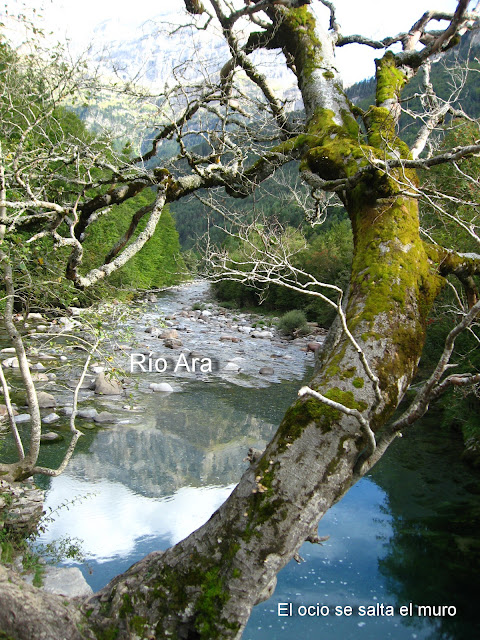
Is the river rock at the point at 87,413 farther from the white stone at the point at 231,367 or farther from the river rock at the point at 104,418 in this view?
the white stone at the point at 231,367

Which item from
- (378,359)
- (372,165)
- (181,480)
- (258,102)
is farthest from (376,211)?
(181,480)

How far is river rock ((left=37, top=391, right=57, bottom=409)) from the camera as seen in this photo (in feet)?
29.6

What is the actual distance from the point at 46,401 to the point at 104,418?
1294 mm

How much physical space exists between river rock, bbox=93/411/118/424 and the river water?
27 centimetres

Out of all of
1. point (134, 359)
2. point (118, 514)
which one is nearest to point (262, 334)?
point (134, 359)

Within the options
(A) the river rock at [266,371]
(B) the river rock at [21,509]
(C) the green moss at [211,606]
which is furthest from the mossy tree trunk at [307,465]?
(A) the river rock at [266,371]

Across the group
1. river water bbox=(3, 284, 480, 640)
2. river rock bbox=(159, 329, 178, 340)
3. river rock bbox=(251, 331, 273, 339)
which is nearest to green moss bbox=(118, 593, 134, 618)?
river water bbox=(3, 284, 480, 640)

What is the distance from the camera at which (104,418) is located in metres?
8.76

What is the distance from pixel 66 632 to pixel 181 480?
431 centimetres

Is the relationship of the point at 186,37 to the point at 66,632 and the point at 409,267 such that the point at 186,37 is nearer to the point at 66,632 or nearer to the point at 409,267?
the point at 409,267

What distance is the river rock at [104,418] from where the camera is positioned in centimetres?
868

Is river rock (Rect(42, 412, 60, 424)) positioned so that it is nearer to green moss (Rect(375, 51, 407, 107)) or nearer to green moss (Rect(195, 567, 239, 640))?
green moss (Rect(195, 567, 239, 640))

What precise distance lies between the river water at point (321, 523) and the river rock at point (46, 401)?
407 mm

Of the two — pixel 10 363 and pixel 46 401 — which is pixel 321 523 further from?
pixel 10 363
